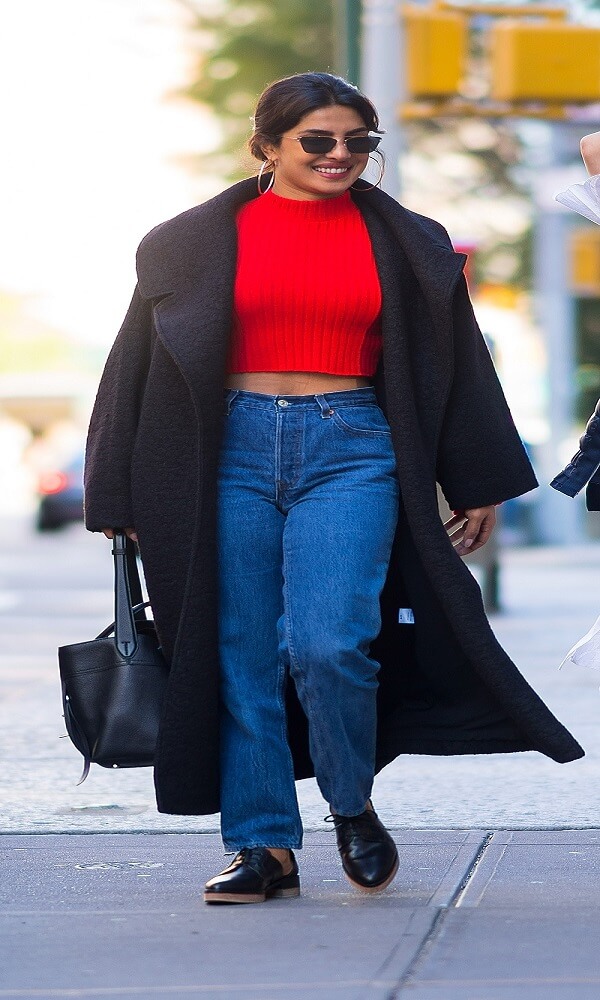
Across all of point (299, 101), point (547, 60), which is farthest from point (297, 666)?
point (547, 60)

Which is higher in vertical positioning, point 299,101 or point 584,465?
point 299,101

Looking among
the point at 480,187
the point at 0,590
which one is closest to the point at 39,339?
the point at 480,187

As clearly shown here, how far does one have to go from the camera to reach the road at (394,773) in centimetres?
513

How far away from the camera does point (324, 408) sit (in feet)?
13.3

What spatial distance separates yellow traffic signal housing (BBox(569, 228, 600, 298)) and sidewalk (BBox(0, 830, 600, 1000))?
51.9 feet

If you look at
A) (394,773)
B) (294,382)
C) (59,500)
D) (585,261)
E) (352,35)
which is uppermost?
(352,35)

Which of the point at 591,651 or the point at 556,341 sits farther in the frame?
the point at 556,341

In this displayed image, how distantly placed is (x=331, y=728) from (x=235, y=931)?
18.8 inches

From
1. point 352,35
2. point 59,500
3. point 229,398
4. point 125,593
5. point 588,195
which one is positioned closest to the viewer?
point 588,195

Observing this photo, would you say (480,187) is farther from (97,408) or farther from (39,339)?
(39,339)

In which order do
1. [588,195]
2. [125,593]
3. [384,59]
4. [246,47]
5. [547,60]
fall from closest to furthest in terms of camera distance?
[588,195] → [125,593] → [384,59] → [547,60] → [246,47]

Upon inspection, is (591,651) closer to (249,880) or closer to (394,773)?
(249,880)

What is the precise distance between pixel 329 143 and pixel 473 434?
2.35 feet

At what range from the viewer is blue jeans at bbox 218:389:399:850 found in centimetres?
400
